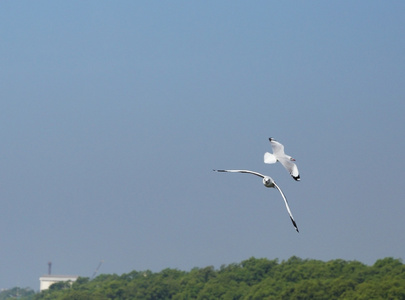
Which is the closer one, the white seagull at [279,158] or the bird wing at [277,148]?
the white seagull at [279,158]

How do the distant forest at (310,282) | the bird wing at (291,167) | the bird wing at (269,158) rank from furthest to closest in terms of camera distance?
the distant forest at (310,282), the bird wing at (269,158), the bird wing at (291,167)

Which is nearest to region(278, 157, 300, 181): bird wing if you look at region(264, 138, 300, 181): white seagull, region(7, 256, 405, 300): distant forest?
region(264, 138, 300, 181): white seagull

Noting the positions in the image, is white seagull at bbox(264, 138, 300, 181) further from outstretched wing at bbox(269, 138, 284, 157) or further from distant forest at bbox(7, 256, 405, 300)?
distant forest at bbox(7, 256, 405, 300)

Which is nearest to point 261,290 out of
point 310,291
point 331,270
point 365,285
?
point 331,270

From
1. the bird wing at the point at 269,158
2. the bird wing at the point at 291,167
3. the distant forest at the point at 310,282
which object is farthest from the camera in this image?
the distant forest at the point at 310,282

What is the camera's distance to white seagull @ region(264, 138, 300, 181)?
30.7 m

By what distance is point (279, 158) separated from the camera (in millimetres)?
31609

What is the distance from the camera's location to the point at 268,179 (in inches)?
1204

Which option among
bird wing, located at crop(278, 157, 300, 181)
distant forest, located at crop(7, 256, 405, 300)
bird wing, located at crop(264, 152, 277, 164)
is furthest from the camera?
distant forest, located at crop(7, 256, 405, 300)

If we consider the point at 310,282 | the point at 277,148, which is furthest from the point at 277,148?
the point at 310,282

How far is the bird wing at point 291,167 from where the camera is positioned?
30305 millimetres

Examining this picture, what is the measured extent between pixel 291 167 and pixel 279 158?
964 mm

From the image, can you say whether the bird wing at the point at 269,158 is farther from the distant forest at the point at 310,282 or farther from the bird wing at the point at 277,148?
the distant forest at the point at 310,282

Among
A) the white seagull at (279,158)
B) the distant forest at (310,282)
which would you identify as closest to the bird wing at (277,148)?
the white seagull at (279,158)
